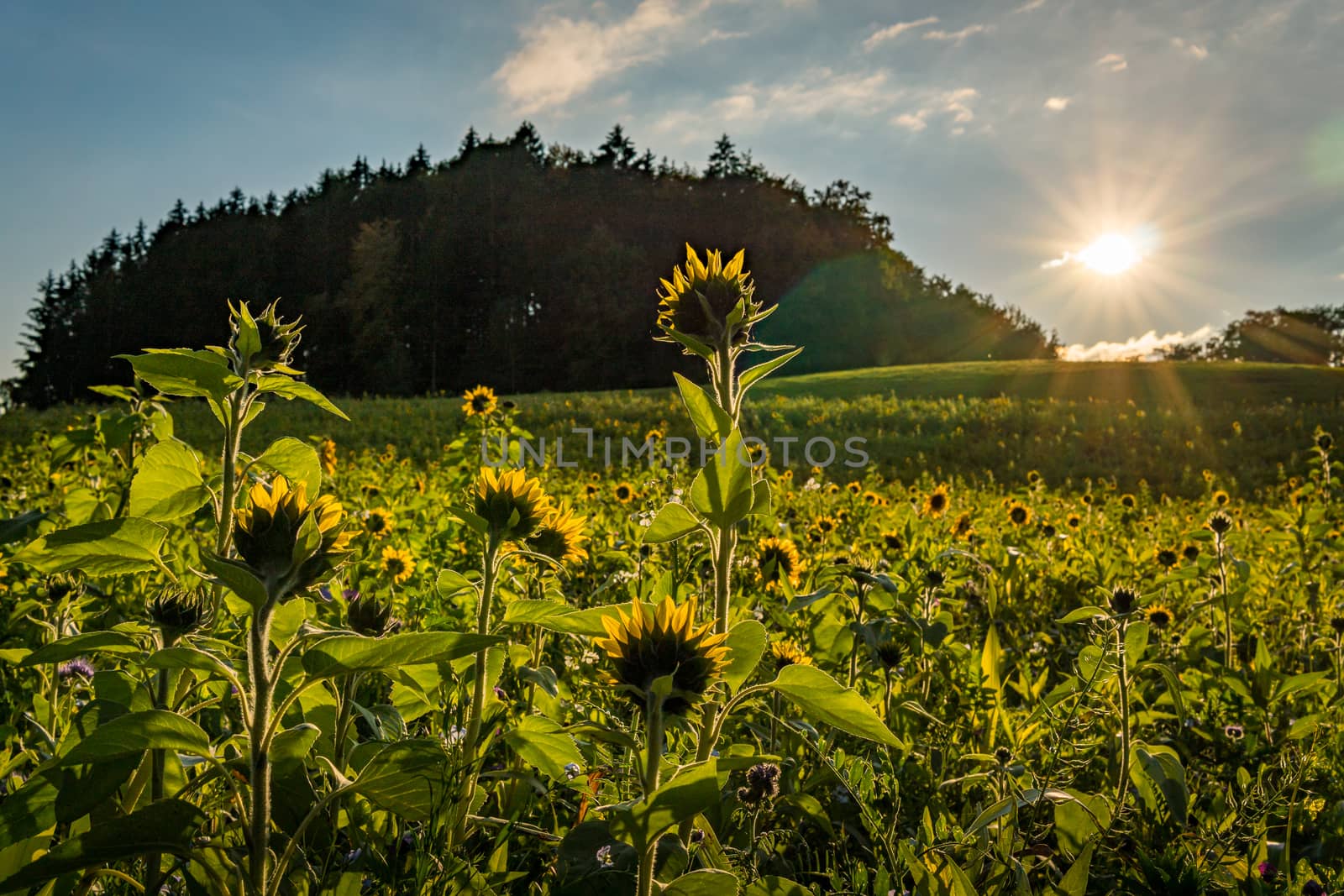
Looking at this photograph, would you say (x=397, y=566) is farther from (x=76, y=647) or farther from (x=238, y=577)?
(x=238, y=577)

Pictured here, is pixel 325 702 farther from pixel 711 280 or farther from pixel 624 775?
pixel 711 280

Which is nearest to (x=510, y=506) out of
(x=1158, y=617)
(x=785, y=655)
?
(x=785, y=655)

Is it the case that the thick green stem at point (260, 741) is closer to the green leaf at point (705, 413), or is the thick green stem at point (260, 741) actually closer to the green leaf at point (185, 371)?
the green leaf at point (185, 371)

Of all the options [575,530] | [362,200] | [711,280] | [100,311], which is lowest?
[575,530]

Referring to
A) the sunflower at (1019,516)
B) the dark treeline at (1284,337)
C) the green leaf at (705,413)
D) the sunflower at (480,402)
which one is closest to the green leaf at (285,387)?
the green leaf at (705,413)

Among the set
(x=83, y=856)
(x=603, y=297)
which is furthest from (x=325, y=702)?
(x=603, y=297)

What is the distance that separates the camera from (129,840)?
0.66m

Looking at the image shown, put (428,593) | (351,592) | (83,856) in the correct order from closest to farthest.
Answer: (83,856) → (428,593) → (351,592)

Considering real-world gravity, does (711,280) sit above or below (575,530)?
above

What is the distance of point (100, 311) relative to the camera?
171ft

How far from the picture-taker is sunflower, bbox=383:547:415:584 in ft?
8.25

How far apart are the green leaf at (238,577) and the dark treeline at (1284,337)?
56.7 m

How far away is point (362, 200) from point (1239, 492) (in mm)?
56686

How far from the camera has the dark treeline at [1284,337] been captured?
48844 millimetres
